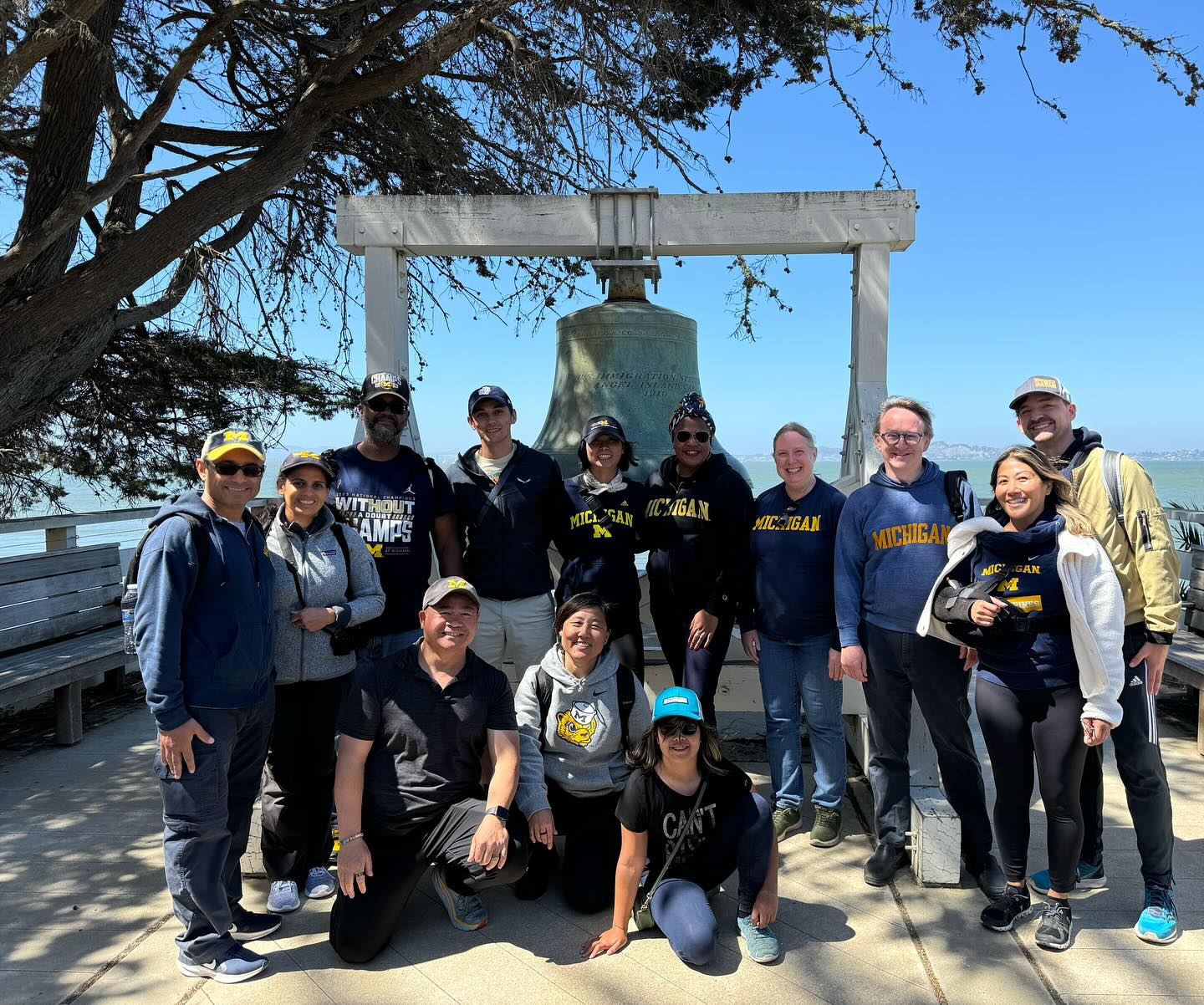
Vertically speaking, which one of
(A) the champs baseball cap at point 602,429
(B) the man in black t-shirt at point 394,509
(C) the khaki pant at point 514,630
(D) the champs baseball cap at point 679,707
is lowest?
(D) the champs baseball cap at point 679,707

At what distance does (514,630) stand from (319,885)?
1124 millimetres

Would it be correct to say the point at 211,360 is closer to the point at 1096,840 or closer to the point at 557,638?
the point at 557,638

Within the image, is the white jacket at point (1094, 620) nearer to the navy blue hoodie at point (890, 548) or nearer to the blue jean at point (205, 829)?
the navy blue hoodie at point (890, 548)

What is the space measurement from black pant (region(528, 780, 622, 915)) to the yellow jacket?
1.79 meters

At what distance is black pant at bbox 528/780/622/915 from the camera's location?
293 centimetres

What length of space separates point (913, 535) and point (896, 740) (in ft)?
2.49

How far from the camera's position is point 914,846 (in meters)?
3.14

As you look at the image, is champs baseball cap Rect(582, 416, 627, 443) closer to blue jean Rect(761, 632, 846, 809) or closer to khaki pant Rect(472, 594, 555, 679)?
khaki pant Rect(472, 594, 555, 679)

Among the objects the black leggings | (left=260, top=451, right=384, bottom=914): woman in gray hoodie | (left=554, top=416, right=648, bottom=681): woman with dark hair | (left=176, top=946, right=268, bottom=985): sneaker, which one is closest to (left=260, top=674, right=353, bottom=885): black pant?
(left=260, top=451, right=384, bottom=914): woman in gray hoodie

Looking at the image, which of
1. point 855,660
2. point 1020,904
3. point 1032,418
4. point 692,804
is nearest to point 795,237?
point 1032,418

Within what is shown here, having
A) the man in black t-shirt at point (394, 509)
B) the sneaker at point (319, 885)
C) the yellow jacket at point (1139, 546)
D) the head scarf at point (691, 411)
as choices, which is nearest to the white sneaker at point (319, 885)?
the sneaker at point (319, 885)

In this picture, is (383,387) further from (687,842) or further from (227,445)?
(687,842)

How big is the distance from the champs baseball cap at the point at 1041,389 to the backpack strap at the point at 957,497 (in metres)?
0.32

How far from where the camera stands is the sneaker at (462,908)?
283cm
